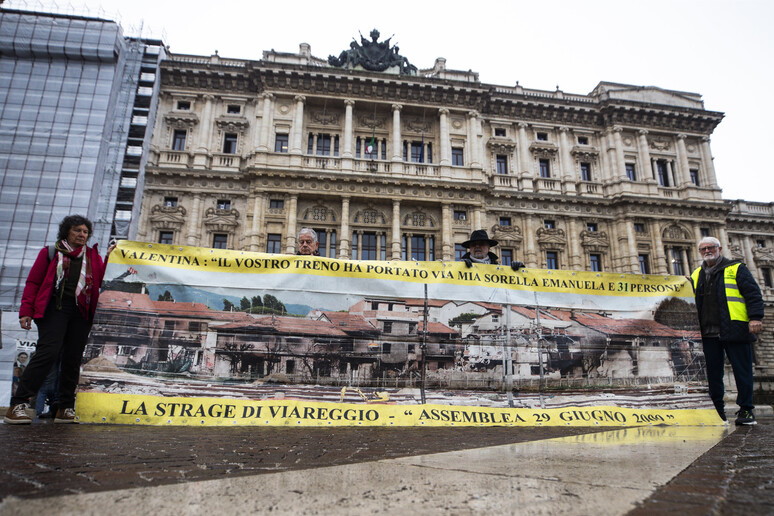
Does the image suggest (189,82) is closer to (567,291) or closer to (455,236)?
(455,236)

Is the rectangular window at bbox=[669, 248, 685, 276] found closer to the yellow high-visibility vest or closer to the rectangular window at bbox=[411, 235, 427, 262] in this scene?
the rectangular window at bbox=[411, 235, 427, 262]

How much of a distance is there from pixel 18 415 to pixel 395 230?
60.3 feet

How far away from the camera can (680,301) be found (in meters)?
5.57

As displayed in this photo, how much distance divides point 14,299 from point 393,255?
1528 cm

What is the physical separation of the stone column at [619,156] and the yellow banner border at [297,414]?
23376mm

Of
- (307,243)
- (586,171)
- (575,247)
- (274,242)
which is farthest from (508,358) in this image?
(586,171)

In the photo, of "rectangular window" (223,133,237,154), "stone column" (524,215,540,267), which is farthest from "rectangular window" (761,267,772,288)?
"rectangular window" (223,133,237,154)

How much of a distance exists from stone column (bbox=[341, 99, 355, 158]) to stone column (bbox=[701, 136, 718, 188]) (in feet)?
66.4

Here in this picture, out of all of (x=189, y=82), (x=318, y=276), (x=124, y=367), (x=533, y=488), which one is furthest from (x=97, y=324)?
(x=189, y=82)

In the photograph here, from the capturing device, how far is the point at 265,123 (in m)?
22.2

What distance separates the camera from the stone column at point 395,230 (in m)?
21.1

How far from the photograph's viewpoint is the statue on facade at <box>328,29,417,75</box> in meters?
24.8

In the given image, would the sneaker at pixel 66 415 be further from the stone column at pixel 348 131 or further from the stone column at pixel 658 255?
the stone column at pixel 658 255

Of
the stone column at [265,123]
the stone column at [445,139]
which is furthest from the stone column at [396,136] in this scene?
the stone column at [265,123]
